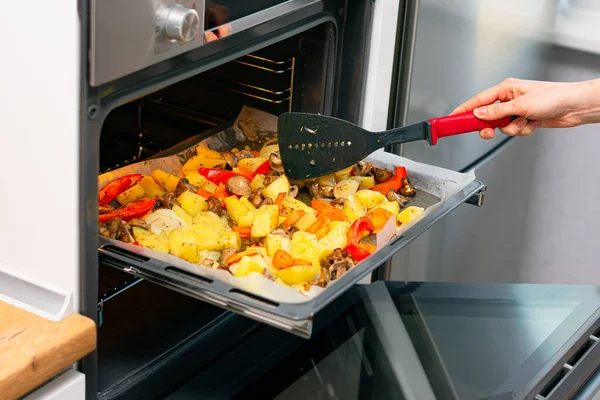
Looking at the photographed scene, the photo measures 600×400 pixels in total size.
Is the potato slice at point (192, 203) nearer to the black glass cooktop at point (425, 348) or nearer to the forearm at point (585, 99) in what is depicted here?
the black glass cooktop at point (425, 348)

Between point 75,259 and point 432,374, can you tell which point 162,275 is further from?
point 432,374

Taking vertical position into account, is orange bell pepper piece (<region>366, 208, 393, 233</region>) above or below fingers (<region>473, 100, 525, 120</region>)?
below

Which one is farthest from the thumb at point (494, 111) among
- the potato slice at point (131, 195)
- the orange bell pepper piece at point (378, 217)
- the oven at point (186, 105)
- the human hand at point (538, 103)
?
the potato slice at point (131, 195)

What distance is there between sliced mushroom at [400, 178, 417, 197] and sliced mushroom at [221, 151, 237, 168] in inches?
A: 11.6

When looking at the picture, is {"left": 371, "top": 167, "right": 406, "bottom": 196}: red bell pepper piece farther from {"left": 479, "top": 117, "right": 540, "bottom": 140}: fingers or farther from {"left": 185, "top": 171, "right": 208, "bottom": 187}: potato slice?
{"left": 185, "top": 171, "right": 208, "bottom": 187}: potato slice

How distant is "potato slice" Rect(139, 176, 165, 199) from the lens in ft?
4.00

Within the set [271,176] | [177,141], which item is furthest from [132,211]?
[177,141]

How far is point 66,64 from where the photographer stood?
2.71 ft

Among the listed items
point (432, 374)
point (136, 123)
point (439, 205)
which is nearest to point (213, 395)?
point (432, 374)

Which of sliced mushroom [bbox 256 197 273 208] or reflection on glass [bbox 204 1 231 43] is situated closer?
→ reflection on glass [bbox 204 1 231 43]

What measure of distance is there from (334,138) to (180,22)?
37 cm

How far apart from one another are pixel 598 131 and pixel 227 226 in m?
1.67

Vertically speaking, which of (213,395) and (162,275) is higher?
(162,275)

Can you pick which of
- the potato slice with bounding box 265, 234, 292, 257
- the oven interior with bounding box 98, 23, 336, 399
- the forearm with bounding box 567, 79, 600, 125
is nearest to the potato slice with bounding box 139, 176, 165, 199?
the oven interior with bounding box 98, 23, 336, 399
